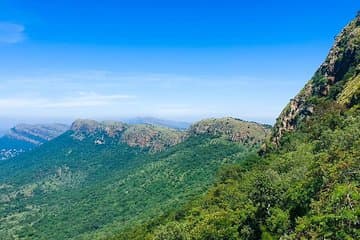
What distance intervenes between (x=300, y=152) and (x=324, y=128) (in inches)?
501

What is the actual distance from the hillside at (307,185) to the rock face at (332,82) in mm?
438

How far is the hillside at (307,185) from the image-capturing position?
61625 mm

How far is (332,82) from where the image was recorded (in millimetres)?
179375

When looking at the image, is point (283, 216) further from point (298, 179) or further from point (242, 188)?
point (242, 188)

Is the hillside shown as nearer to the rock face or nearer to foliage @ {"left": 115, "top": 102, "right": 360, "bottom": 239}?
foliage @ {"left": 115, "top": 102, "right": 360, "bottom": 239}

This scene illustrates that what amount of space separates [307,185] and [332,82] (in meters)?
111

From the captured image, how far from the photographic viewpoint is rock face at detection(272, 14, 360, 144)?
6339 inches

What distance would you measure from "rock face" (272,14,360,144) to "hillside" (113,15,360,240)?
0.44 meters

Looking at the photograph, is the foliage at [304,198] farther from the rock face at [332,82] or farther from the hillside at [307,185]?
the rock face at [332,82]

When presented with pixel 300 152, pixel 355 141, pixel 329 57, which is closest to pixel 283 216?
pixel 355 141

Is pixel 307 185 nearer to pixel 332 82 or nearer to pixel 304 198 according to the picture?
pixel 304 198

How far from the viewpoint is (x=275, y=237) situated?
77.8 metres

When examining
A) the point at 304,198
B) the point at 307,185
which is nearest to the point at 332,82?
the point at 307,185

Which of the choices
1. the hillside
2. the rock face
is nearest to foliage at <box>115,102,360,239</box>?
the hillside
